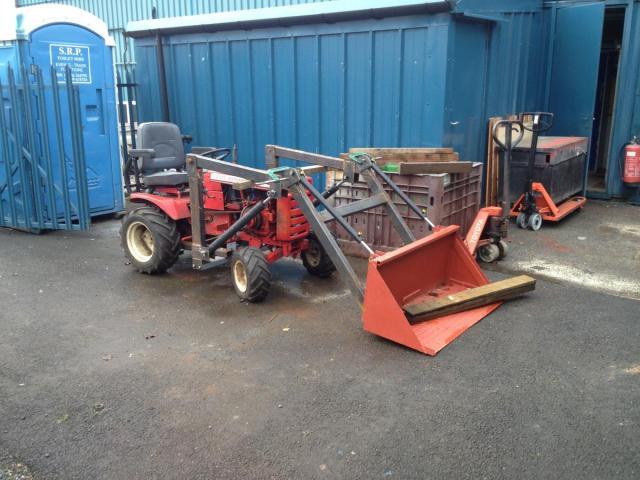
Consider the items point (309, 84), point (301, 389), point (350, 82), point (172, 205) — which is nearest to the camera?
point (301, 389)

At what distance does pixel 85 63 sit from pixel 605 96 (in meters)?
10.1

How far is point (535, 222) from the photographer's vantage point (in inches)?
322

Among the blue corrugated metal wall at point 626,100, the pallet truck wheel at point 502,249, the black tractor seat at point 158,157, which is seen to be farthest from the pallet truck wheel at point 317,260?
the blue corrugated metal wall at point 626,100

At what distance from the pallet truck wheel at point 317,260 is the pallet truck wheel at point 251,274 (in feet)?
2.53

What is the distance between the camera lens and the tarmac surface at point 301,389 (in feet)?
10.6

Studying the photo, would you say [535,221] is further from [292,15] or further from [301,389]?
[301,389]

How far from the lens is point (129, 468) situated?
3197mm

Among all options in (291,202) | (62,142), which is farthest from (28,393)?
(62,142)

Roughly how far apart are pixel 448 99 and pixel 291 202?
117 inches

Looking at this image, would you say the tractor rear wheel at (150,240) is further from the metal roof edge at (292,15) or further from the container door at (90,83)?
the metal roof edge at (292,15)

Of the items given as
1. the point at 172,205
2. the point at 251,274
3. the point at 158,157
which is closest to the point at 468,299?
the point at 251,274

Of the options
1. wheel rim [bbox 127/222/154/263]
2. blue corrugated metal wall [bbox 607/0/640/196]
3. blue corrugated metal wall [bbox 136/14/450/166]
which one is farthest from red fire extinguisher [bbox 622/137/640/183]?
wheel rim [bbox 127/222/154/263]

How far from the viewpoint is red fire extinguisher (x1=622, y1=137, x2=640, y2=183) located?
9367 millimetres

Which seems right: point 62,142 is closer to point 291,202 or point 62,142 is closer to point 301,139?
point 301,139
